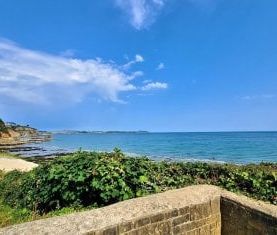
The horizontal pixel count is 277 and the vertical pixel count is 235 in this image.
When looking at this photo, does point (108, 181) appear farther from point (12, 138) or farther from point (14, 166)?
point (12, 138)

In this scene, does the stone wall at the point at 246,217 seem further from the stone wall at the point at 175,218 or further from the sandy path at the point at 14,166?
the sandy path at the point at 14,166

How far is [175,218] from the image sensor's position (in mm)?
5496

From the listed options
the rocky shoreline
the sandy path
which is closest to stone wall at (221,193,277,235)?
the sandy path

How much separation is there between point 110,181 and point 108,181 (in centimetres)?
5

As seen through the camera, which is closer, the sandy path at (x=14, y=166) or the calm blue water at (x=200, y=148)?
the sandy path at (x=14, y=166)

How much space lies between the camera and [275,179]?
7.09m

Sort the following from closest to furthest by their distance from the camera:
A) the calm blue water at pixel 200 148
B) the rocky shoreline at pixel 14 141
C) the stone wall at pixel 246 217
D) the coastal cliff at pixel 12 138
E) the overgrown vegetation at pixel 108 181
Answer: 1. the stone wall at pixel 246 217
2. the overgrown vegetation at pixel 108 181
3. the calm blue water at pixel 200 148
4. the rocky shoreline at pixel 14 141
5. the coastal cliff at pixel 12 138

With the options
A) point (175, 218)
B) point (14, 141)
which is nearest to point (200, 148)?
point (14, 141)

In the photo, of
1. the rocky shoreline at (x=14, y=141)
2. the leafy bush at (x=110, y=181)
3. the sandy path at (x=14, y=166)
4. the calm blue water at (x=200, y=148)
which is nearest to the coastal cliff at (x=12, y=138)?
the rocky shoreline at (x=14, y=141)

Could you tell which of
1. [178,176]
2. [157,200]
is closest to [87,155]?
[178,176]

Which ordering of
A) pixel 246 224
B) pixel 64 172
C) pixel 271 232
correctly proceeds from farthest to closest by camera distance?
pixel 64 172 < pixel 246 224 < pixel 271 232

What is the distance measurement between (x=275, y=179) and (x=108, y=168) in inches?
137

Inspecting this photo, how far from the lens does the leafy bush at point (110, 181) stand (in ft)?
22.7

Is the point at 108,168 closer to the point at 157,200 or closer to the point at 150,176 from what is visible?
the point at 150,176
